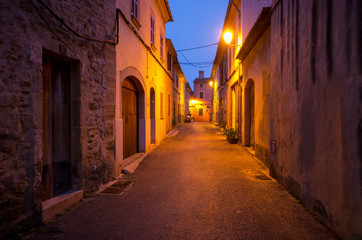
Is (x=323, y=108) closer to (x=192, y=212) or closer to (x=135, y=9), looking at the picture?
(x=192, y=212)

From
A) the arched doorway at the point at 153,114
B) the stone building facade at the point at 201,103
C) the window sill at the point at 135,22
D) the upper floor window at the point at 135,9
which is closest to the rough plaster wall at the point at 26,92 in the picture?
the window sill at the point at 135,22

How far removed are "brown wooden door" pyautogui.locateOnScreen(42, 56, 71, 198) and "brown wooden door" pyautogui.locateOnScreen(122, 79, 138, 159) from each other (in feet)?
8.39

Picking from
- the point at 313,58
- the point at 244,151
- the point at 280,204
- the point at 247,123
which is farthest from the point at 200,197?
the point at 247,123

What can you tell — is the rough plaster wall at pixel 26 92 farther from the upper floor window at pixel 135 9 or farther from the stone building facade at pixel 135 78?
the upper floor window at pixel 135 9

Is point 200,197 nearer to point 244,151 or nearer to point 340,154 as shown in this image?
point 340,154

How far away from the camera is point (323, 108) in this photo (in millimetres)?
2891

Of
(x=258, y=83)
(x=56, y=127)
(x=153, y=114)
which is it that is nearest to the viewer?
(x=56, y=127)

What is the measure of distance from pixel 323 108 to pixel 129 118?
17.4ft

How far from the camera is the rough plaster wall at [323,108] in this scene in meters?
2.31

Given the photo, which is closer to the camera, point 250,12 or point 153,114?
point 250,12

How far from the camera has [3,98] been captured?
258 cm

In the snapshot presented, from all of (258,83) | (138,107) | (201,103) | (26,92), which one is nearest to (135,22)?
(138,107)

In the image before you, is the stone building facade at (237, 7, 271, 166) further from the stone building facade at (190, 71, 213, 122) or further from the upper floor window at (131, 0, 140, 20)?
the stone building facade at (190, 71, 213, 122)

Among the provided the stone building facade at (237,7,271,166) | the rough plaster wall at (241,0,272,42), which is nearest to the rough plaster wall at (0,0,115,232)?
the stone building facade at (237,7,271,166)
